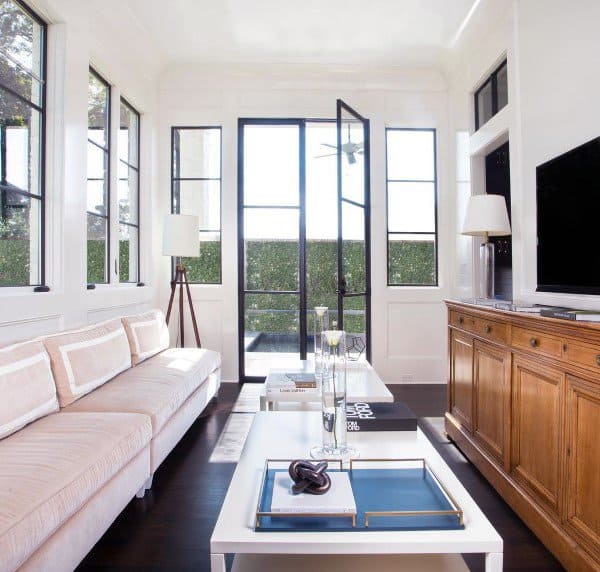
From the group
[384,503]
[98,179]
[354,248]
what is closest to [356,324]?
[354,248]

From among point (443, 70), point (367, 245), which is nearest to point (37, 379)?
point (367, 245)

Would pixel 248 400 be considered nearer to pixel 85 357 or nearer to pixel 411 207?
pixel 85 357

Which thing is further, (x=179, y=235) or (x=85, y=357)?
(x=179, y=235)

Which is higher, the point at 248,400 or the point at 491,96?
the point at 491,96

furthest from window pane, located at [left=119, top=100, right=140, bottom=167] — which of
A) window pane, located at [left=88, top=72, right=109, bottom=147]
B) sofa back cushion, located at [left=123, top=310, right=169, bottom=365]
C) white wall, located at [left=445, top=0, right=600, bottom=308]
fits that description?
white wall, located at [left=445, top=0, right=600, bottom=308]

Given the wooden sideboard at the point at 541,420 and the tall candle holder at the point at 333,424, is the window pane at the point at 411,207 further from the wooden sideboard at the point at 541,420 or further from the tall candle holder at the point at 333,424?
the tall candle holder at the point at 333,424

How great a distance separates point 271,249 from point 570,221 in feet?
9.94

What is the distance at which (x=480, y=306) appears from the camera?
2.42 meters

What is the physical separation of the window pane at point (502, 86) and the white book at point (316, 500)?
11.0 feet

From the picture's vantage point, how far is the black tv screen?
1.91 meters

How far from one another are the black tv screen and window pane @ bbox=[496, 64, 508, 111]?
133cm

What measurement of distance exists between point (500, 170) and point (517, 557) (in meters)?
2.97

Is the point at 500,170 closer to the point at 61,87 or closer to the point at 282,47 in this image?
the point at 282,47

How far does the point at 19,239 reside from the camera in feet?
8.46
